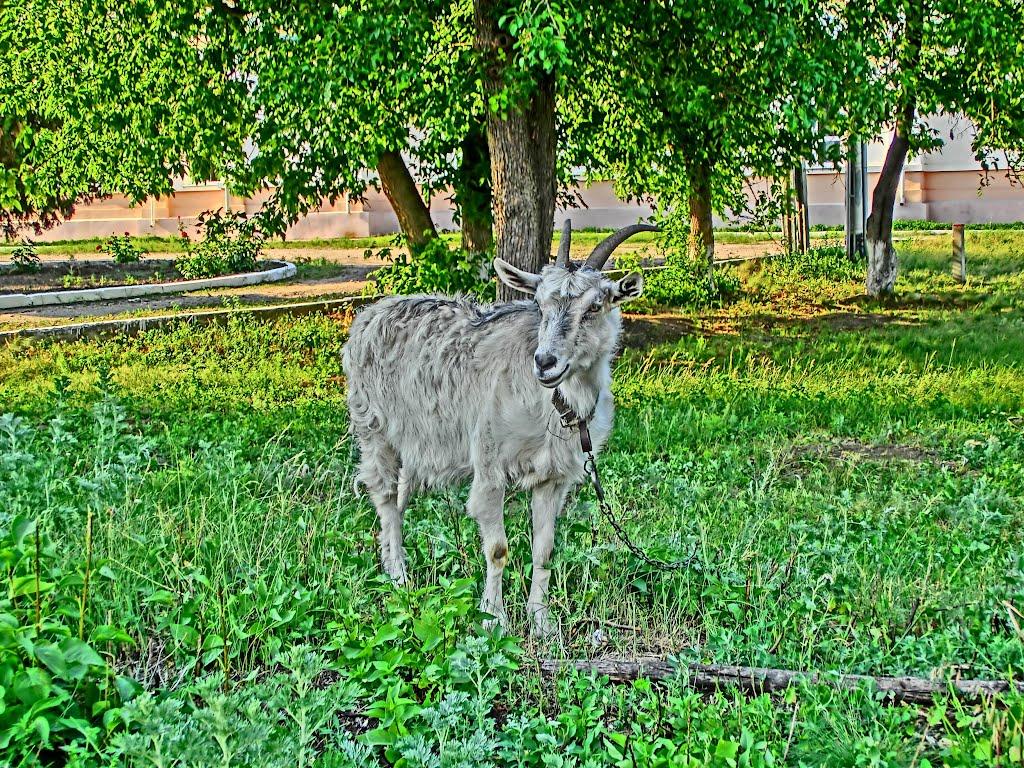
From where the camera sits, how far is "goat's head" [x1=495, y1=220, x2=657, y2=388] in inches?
202

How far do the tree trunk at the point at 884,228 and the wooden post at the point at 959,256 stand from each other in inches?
72.9

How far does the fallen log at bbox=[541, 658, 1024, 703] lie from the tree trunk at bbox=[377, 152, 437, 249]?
10.0 metres

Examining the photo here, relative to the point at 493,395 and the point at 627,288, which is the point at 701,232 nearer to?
the point at 627,288

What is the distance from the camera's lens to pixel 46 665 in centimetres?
423

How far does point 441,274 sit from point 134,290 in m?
7.90

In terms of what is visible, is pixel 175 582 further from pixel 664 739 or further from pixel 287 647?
pixel 664 739

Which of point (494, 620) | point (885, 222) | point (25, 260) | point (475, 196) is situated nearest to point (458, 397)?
point (494, 620)

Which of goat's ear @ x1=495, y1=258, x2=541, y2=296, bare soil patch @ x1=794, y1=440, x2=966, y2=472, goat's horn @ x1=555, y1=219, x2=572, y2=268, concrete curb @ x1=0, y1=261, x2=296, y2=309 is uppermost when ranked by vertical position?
goat's horn @ x1=555, y1=219, x2=572, y2=268

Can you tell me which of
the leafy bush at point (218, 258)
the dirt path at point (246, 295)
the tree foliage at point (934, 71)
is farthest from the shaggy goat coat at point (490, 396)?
the leafy bush at point (218, 258)

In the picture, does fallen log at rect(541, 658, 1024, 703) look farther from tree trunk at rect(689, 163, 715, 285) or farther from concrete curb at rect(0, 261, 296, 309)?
concrete curb at rect(0, 261, 296, 309)

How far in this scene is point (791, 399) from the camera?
10086mm

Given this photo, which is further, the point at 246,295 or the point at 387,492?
the point at 246,295

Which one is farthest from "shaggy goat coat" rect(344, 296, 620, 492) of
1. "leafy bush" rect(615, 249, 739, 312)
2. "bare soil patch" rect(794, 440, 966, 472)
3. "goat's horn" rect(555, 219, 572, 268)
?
"leafy bush" rect(615, 249, 739, 312)

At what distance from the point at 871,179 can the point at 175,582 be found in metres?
30.3
